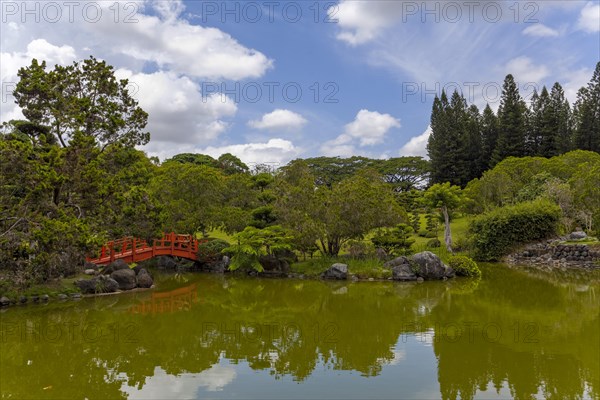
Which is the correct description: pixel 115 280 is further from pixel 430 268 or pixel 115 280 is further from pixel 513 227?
pixel 513 227

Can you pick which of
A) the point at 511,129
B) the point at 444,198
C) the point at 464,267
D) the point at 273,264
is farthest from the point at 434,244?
the point at 511,129

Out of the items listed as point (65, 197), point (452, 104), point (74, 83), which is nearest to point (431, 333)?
point (65, 197)

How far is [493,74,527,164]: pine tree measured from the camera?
41.8m

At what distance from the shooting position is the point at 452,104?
46.8m

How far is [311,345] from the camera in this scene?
8844 millimetres

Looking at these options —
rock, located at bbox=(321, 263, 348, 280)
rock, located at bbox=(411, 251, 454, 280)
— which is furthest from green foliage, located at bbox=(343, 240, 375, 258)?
rock, located at bbox=(411, 251, 454, 280)

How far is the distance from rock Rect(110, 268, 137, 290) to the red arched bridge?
3.70 ft

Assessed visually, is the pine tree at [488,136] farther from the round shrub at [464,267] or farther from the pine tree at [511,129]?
the round shrub at [464,267]

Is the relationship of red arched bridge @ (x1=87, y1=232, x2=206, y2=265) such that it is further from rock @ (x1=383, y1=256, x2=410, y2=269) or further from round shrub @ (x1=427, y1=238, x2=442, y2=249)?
round shrub @ (x1=427, y1=238, x2=442, y2=249)

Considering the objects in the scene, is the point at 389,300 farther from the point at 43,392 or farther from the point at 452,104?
the point at 452,104

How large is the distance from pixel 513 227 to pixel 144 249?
17245mm

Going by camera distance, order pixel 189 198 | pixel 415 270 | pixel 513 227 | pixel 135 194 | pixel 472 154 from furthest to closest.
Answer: pixel 472 154 < pixel 513 227 < pixel 189 198 < pixel 415 270 < pixel 135 194

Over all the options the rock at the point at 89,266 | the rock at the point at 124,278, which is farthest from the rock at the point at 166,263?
the rock at the point at 124,278

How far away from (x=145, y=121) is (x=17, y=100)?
4.09 m
